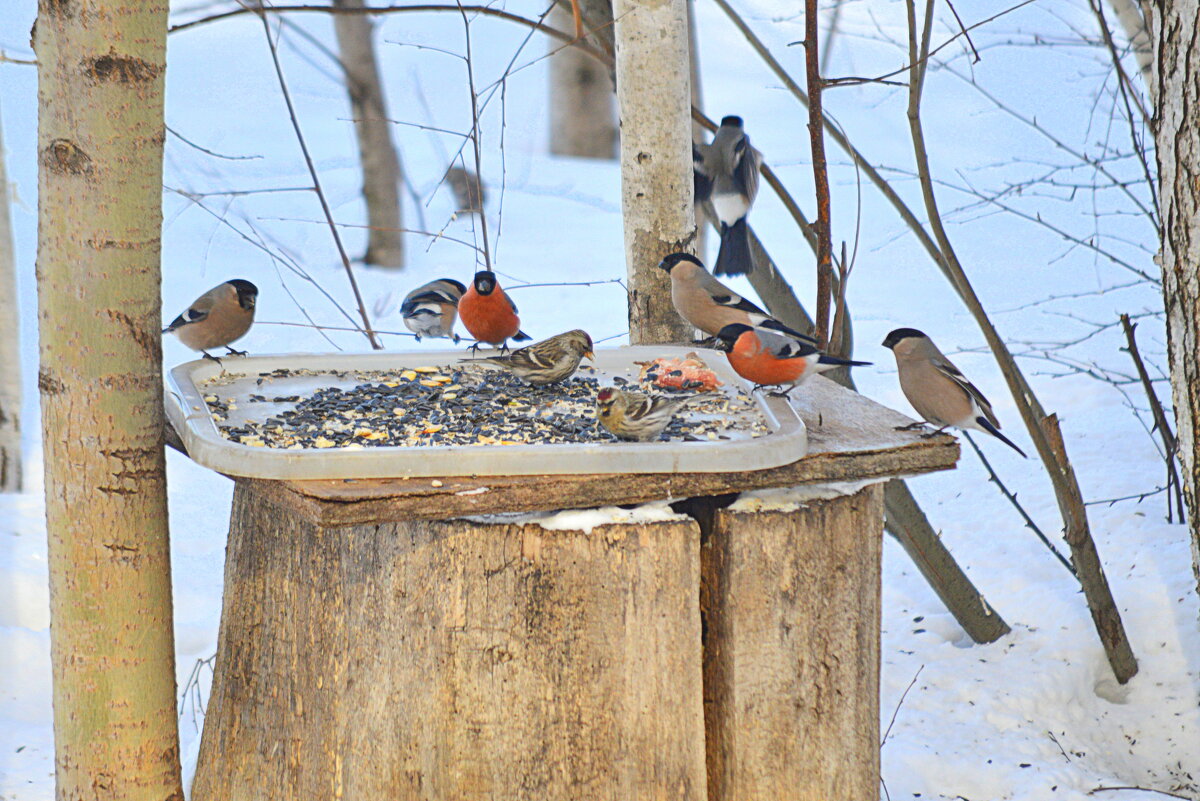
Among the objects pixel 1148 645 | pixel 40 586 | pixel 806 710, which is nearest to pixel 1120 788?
pixel 1148 645

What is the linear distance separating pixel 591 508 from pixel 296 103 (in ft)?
35.7

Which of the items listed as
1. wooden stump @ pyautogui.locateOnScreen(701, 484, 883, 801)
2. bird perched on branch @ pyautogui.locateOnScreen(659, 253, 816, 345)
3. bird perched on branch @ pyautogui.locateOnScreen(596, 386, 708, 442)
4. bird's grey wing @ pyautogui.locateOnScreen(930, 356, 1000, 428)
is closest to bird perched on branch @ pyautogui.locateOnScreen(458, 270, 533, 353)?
bird perched on branch @ pyautogui.locateOnScreen(659, 253, 816, 345)

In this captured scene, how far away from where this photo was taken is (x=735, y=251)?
13.6 feet

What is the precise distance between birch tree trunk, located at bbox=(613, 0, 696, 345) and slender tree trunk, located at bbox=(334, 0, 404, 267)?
5841 millimetres

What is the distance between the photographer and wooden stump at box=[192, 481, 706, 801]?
1.99 m

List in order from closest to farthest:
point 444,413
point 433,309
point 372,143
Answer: point 444,413, point 433,309, point 372,143

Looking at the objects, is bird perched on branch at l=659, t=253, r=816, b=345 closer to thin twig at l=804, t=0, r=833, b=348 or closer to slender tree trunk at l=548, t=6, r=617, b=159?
thin twig at l=804, t=0, r=833, b=348

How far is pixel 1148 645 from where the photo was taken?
12.7ft

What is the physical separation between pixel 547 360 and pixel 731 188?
1.73 metres

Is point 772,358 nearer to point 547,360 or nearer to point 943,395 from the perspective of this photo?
point 943,395

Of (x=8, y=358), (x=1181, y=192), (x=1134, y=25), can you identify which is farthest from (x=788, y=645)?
(x=8, y=358)

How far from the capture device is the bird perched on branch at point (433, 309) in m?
4.01

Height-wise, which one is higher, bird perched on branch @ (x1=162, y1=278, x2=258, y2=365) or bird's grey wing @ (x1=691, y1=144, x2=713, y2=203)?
bird's grey wing @ (x1=691, y1=144, x2=713, y2=203)

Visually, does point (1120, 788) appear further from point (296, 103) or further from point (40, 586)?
point (296, 103)
